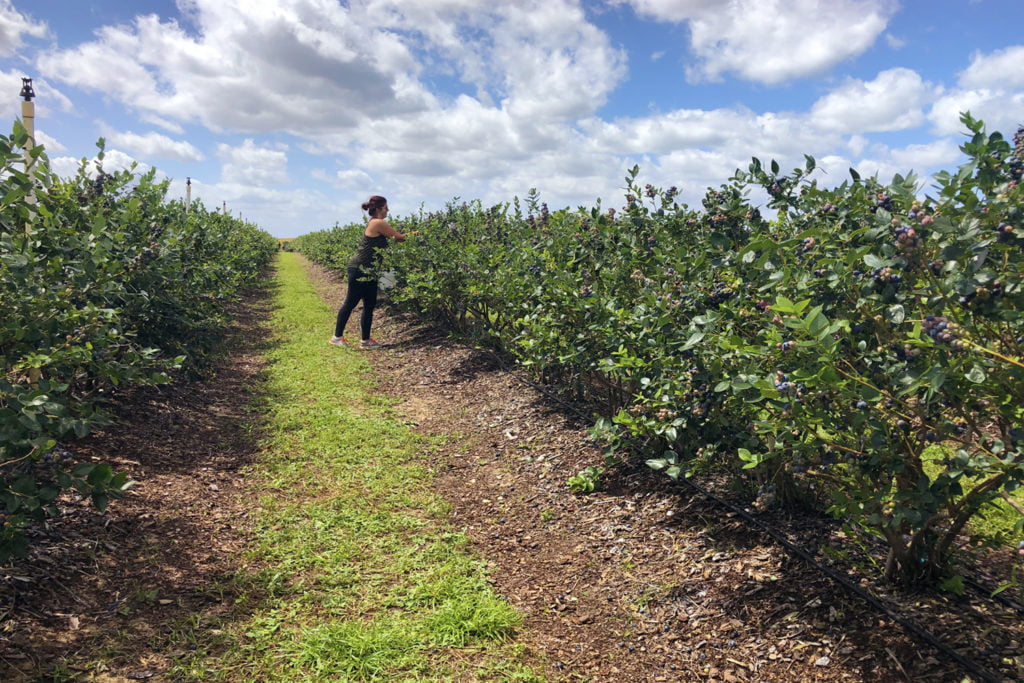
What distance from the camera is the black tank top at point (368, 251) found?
375 inches

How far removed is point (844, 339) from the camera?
257 centimetres

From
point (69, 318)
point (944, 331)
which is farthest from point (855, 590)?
point (69, 318)

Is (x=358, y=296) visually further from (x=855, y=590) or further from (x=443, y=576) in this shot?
(x=855, y=590)

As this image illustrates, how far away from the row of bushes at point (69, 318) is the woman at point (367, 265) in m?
2.45

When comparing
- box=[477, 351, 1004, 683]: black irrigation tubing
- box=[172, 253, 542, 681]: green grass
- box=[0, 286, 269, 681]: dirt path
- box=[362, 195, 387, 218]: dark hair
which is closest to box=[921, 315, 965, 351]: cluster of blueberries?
box=[477, 351, 1004, 683]: black irrigation tubing

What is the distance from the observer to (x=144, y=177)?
21.6 feet

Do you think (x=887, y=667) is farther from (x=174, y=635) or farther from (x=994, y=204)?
(x=174, y=635)

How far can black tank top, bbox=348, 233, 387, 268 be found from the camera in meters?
9.52

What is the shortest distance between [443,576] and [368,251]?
22.2 feet

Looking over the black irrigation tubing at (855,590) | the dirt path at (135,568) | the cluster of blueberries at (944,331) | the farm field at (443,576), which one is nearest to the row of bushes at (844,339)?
the cluster of blueberries at (944,331)

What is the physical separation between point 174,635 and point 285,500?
1.56 meters

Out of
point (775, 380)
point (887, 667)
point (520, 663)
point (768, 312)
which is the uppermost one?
point (768, 312)

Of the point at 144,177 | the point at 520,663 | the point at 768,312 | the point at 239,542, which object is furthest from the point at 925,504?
the point at 144,177

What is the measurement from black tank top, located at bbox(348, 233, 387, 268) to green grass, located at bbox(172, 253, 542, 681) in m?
3.82
